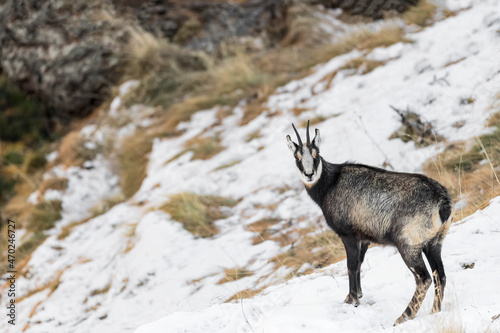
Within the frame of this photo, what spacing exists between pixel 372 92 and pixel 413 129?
1487 mm

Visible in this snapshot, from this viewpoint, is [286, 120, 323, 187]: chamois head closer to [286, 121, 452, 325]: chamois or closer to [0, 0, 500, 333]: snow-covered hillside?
[286, 121, 452, 325]: chamois

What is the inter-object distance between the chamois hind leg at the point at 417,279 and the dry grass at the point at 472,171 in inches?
56.5

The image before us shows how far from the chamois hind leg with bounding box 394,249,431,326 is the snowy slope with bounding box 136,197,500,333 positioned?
0.08 meters

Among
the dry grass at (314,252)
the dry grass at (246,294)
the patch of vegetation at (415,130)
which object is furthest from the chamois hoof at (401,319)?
the patch of vegetation at (415,130)

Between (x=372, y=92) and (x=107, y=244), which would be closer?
(x=107, y=244)

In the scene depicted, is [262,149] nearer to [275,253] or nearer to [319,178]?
[275,253]

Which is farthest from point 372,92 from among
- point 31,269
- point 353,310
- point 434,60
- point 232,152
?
point 31,269

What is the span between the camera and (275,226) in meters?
5.53

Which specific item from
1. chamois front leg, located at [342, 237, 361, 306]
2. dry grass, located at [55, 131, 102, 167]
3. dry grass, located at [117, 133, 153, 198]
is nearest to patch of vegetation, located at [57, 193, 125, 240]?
dry grass, located at [117, 133, 153, 198]

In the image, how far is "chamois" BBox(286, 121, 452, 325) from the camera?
2.84m

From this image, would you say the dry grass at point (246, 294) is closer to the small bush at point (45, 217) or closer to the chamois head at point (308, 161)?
the chamois head at point (308, 161)

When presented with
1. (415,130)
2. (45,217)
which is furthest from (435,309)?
(45,217)

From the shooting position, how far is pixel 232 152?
7566 mm

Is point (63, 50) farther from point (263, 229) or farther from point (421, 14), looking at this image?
point (263, 229)
